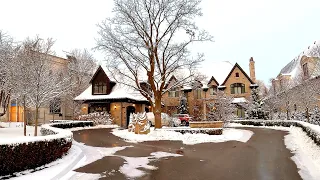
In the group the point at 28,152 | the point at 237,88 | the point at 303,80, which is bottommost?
the point at 28,152

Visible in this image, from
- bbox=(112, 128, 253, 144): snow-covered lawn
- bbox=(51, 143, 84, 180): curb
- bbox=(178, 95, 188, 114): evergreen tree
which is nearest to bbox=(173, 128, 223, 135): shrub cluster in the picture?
bbox=(112, 128, 253, 144): snow-covered lawn

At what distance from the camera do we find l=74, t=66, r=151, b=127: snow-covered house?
99.6 ft

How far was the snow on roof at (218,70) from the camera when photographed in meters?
41.2

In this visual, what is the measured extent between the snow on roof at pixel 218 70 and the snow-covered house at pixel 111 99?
14416 mm

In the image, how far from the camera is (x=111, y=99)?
99.3 ft

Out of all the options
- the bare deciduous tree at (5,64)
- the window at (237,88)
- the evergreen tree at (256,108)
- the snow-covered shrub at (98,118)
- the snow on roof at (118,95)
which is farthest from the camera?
the window at (237,88)

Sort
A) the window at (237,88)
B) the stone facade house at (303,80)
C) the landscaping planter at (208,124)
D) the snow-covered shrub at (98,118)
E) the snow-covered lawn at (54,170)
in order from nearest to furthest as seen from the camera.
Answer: the snow-covered lawn at (54,170) < the landscaping planter at (208,124) < the stone facade house at (303,80) < the snow-covered shrub at (98,118) < the window at (237,88)

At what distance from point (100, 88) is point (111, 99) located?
298 centimetres

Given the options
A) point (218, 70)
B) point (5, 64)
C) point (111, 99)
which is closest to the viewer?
point (5, 64)

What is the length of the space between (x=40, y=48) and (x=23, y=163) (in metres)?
12.5

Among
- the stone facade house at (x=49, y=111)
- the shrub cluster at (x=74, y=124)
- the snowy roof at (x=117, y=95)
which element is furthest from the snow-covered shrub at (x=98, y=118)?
the stone facade house at (x=49, y=111)

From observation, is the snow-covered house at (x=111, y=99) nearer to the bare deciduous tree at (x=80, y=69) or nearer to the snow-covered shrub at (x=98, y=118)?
the snow-covered shrub at (x=98, y=118)

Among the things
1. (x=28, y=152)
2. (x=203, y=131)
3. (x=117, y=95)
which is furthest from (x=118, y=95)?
(x=28, y=152)

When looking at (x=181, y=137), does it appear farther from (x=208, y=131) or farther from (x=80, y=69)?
(x=80, y=69)
